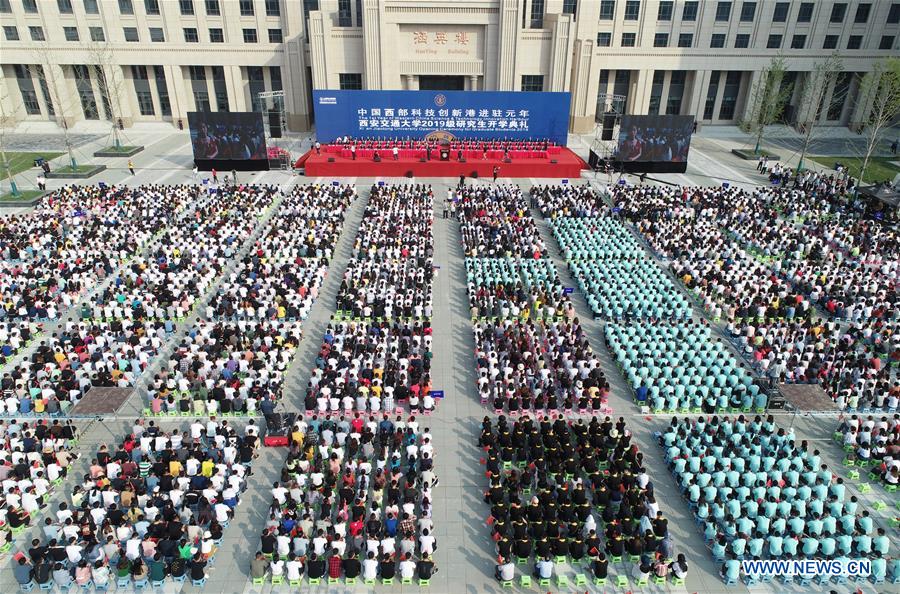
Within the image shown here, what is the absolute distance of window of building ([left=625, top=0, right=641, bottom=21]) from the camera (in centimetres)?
6438

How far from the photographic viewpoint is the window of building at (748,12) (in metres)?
64.6

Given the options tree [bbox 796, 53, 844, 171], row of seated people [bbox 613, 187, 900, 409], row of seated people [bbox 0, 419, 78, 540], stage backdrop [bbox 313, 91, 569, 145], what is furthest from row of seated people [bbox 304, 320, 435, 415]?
tree [bbox 796, 53, 844, 171]

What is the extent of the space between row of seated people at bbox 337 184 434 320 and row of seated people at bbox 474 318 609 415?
4.14 metres

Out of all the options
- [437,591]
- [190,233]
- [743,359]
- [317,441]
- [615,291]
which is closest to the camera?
[437,591]

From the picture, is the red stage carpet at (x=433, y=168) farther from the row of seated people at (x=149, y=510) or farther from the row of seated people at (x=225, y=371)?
the row of seated people at (x=149, y=510)

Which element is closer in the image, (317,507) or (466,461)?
(317,507)

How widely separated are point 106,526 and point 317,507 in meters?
5.41

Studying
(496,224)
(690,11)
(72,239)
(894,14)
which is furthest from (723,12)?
(72,239)

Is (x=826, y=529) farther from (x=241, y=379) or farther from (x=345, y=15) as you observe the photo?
(x=345, y=15)

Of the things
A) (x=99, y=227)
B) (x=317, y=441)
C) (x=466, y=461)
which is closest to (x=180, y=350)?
(x=317, y=441)

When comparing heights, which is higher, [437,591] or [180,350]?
[180,350]

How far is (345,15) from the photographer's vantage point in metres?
60.7

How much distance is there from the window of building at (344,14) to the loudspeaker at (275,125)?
1189 centimetres

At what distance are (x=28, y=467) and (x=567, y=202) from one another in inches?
1327
